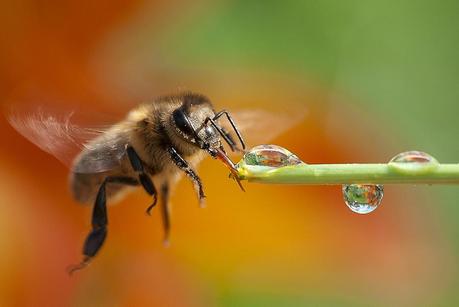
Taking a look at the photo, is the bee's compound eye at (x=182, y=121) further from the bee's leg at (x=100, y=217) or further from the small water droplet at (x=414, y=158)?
the small water droplet at (x=414, y=158)

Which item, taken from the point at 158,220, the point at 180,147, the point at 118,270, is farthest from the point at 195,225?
the point at 180,147

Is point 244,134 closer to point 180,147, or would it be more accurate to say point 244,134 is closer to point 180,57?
point 180,147

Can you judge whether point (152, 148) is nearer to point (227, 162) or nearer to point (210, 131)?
point (210, 131)

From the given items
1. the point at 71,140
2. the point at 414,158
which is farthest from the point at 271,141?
the point at 414,158

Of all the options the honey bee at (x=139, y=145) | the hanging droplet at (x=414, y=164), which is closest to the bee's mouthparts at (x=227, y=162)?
the honey bee at (x=139, y=145)

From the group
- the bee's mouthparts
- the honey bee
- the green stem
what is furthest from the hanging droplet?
the honey bee

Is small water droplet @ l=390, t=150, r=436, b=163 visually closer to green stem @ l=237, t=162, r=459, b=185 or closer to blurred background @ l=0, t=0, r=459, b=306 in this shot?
green stem @ l=237, t=162, r=459, b=185
